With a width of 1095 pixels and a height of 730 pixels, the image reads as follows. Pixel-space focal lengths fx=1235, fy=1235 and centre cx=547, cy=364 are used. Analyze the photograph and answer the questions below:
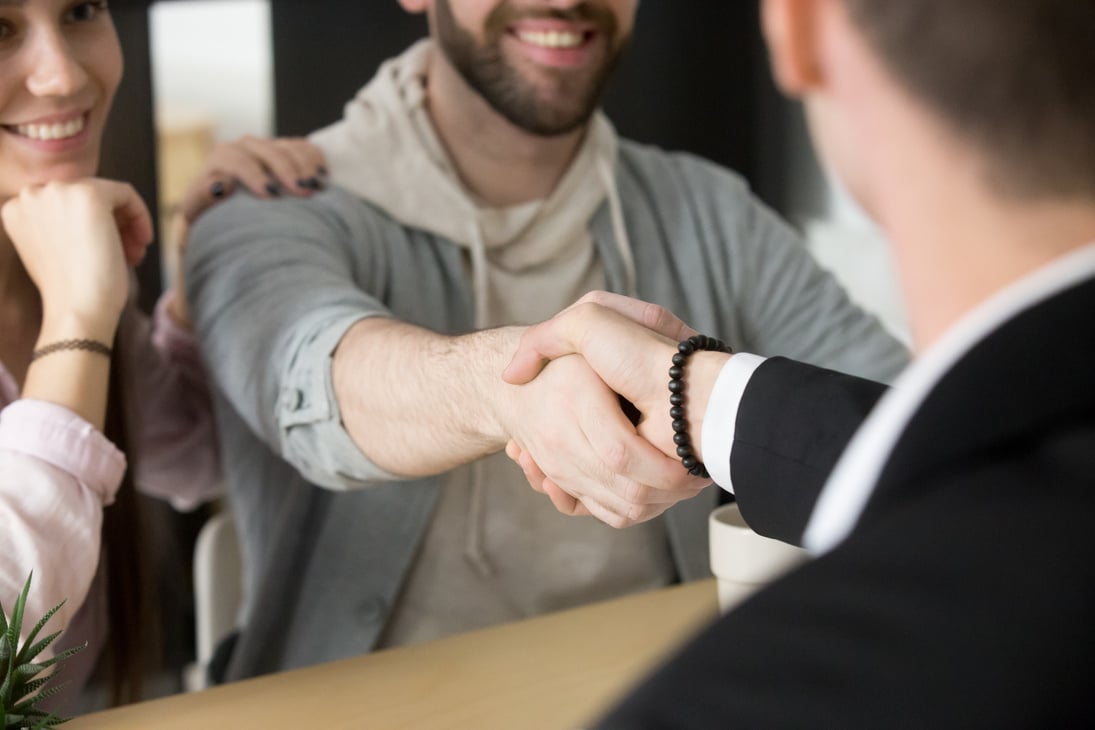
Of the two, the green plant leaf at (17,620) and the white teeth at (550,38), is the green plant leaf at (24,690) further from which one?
the white teeth at (550,38)

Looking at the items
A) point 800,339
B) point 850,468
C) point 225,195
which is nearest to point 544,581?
point 800,339

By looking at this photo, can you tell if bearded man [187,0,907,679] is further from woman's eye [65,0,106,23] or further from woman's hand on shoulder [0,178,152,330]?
woman's eye [65,0,106,23]

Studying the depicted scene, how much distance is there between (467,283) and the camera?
1.36 metres

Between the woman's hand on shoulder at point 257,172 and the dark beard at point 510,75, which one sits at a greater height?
the dark beard at point 510,75

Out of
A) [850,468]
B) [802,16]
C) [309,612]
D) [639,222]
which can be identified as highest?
[802,16]

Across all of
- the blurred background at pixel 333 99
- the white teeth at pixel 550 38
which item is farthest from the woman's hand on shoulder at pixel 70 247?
the white teeth at pixel 550 38

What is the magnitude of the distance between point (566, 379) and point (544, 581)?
0.47m

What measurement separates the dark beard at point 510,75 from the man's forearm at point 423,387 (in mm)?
344

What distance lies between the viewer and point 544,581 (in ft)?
4.62

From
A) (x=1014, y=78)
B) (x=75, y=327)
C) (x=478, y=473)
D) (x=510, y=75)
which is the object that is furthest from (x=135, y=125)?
(x=1014, y=78)

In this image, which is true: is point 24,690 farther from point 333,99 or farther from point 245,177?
point 333,99

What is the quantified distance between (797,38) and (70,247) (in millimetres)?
792

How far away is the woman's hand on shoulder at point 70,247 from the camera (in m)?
1.13

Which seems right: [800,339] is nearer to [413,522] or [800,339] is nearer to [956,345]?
[413,522]
